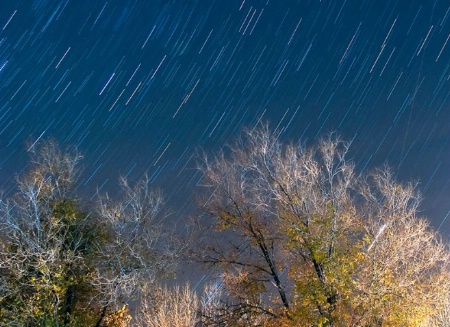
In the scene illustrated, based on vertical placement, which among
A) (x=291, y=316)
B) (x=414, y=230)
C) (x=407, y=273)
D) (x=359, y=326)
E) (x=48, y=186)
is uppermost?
(x=414, y=230)

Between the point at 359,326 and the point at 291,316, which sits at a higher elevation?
the point at 359,326

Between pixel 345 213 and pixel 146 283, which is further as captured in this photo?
pixel 146 283

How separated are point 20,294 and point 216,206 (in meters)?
9.90

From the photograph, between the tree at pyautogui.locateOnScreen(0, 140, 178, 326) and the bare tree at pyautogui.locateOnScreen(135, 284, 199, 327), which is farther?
the bare tree at pyautogui.locateOnScreen(135, 284, 199, 327)

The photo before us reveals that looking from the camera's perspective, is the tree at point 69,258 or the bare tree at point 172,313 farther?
the bare tree at point 172,313

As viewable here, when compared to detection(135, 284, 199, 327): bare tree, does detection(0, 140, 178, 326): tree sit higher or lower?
higher

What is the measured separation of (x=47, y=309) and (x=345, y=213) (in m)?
14.4

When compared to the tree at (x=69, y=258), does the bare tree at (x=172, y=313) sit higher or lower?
lower

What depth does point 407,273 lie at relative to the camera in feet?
61.5

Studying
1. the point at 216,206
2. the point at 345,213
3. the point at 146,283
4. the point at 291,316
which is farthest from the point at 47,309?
the point at 345,213

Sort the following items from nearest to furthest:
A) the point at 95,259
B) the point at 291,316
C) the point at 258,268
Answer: the point at 291,316 < the point at 258,268 < the point at 95,259

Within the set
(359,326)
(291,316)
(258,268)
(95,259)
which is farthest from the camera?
(95,259)

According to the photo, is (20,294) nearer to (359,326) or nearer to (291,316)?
(291,316)

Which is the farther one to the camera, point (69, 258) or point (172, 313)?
point (172, 313)
